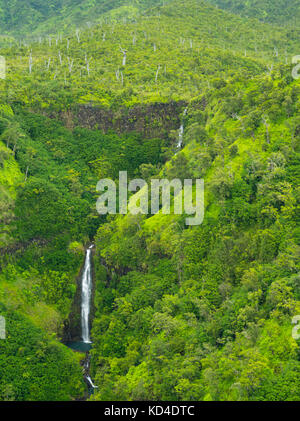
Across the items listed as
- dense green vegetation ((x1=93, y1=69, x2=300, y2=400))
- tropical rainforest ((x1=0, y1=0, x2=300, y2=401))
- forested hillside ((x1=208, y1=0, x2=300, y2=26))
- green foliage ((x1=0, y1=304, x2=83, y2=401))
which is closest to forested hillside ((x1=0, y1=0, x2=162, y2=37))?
forested hillside ((x1=208, y1=0, x2=300, y2=26))

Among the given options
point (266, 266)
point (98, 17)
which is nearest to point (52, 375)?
point (266, 266)

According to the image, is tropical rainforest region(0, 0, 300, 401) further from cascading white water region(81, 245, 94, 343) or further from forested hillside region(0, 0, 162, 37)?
forested hillside region(0, 0, 162, 37)

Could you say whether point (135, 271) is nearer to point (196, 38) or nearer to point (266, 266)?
point (266, 266)

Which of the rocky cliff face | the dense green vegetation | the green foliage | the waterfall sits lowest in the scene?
the green foliage

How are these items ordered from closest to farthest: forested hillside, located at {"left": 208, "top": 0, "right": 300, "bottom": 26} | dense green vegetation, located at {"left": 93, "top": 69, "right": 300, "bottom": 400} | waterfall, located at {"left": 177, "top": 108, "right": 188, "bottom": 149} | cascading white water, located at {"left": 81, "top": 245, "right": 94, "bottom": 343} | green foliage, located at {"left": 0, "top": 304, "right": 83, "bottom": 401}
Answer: dense green vegetation, located at {"left": 93, "top": 69, "right": 300, "bottom": 400}, green foliage, located at {"left": 0, "top": 304, "right": 83, "bottom": 401}, cascading white water, located at {"left": 81, "top": 245, "right": 94, "bottom": 343}, waterfall, located at {"left": 177, "top": 108, "right": 188, "bottom": 149}, forested hillside, located at {"left": 208, "top": 0, "right": 300, "bottom": 26}

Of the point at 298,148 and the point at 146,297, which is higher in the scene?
the point at 298,148

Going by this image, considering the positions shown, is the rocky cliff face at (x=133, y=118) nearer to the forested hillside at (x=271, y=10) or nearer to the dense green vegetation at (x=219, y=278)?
the dense green vegetation at (x=219, y=278)
